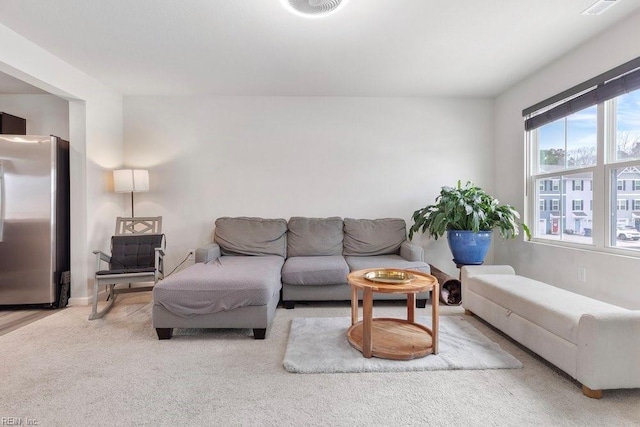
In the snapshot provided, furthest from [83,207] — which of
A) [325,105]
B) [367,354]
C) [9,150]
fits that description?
[367,354]

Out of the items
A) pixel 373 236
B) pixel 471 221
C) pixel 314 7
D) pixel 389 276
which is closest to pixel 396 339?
pixel 389 276

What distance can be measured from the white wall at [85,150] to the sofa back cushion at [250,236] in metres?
1.31

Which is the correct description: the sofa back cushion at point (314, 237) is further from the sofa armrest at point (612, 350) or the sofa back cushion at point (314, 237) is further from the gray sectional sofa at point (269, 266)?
the sofa armrest at point (612, 350)

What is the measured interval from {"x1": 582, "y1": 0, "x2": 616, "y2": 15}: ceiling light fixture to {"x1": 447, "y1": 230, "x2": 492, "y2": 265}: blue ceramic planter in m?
1.96

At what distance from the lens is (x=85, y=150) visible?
3154 mm

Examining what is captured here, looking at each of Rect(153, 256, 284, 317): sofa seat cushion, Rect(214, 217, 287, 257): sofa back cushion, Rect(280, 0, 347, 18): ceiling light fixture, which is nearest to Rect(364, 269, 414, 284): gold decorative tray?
Rect(153, 256, 284, 317): sofa seat cushion

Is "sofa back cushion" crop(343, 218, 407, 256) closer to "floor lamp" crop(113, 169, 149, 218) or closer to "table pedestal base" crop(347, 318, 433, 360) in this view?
"table pedestal base" crop(347, 318, 433, 360)

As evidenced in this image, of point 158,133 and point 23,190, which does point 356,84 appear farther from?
point 23,190

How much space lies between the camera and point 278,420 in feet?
4.51

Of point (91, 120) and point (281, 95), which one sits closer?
point (91, 120)

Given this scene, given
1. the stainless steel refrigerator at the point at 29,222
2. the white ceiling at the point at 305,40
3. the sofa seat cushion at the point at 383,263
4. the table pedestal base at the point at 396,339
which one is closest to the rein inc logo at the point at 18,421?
the table pedestal base at the point at 396,339

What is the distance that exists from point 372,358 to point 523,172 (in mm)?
2885

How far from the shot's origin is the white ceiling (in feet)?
6.85

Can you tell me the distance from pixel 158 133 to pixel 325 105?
2.19 metres
